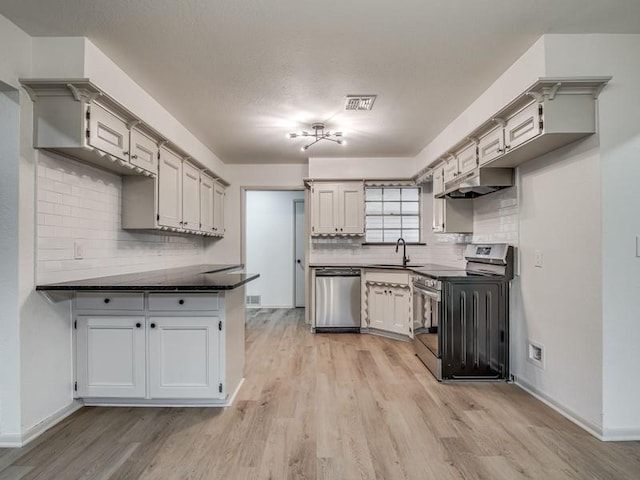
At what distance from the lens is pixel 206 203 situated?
458 cm

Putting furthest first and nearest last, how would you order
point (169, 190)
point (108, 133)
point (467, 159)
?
point (169, 190) → point (467, 159) → point (108, 133)

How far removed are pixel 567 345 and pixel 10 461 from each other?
3.39 metres

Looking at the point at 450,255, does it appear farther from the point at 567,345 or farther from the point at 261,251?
the point at 261,251

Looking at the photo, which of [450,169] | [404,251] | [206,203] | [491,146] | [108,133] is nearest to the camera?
[108,133]

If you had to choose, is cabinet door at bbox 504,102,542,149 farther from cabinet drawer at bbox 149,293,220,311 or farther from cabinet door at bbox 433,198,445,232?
cabinet drawer at bbox 149,293,220,311

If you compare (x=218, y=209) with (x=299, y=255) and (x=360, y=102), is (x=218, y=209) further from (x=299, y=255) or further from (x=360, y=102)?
(x=360, y=102)

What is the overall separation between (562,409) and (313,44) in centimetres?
295

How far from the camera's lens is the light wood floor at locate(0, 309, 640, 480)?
72.7 inches

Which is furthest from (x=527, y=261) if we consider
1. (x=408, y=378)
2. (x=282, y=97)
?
(x=282, y=97)

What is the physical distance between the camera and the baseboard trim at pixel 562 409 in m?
2.18

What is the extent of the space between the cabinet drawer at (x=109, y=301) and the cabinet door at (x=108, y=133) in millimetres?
979

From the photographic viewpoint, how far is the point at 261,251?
266 inches

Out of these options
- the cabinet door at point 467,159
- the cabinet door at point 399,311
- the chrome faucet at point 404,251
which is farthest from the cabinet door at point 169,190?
the chrome faucet at point 404,251

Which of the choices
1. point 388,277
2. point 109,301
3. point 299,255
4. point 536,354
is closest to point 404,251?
point 388,277
